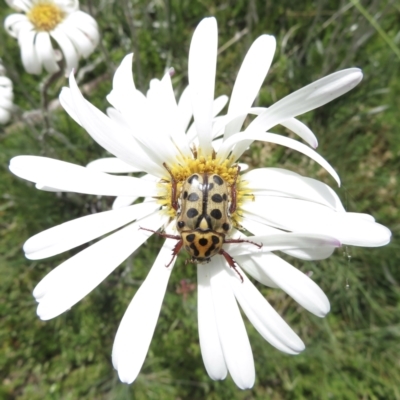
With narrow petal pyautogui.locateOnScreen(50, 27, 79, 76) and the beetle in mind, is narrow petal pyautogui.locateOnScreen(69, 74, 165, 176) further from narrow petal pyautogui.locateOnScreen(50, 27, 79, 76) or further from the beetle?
narrow petal pyautogui.locateOnScreen(50, 27, 79, 76)

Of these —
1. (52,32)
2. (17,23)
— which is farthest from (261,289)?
(17,23)

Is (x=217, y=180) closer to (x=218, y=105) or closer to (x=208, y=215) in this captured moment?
(x=208, y=215)

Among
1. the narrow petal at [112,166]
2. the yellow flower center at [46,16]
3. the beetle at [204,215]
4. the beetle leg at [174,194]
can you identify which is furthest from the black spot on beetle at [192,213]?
the yellow flower center at [46,16]

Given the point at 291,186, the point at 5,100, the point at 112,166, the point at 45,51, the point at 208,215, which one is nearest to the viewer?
the point at 208,215

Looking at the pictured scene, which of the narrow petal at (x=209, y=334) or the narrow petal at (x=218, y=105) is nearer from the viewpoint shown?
the narrow petal at (x=209, y=334)

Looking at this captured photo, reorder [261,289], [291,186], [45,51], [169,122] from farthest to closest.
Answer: [261,289]
[45,51]
[169,122]
[291,186]

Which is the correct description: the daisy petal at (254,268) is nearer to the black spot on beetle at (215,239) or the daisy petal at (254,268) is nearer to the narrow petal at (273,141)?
the black spot on beetle at (215,239)

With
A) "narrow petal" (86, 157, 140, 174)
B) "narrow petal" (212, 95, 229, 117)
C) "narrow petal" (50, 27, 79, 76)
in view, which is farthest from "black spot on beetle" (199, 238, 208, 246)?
"narrow petal" (50, 27, 79, 76)

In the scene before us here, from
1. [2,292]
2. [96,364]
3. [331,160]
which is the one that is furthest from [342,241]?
[2,292]
